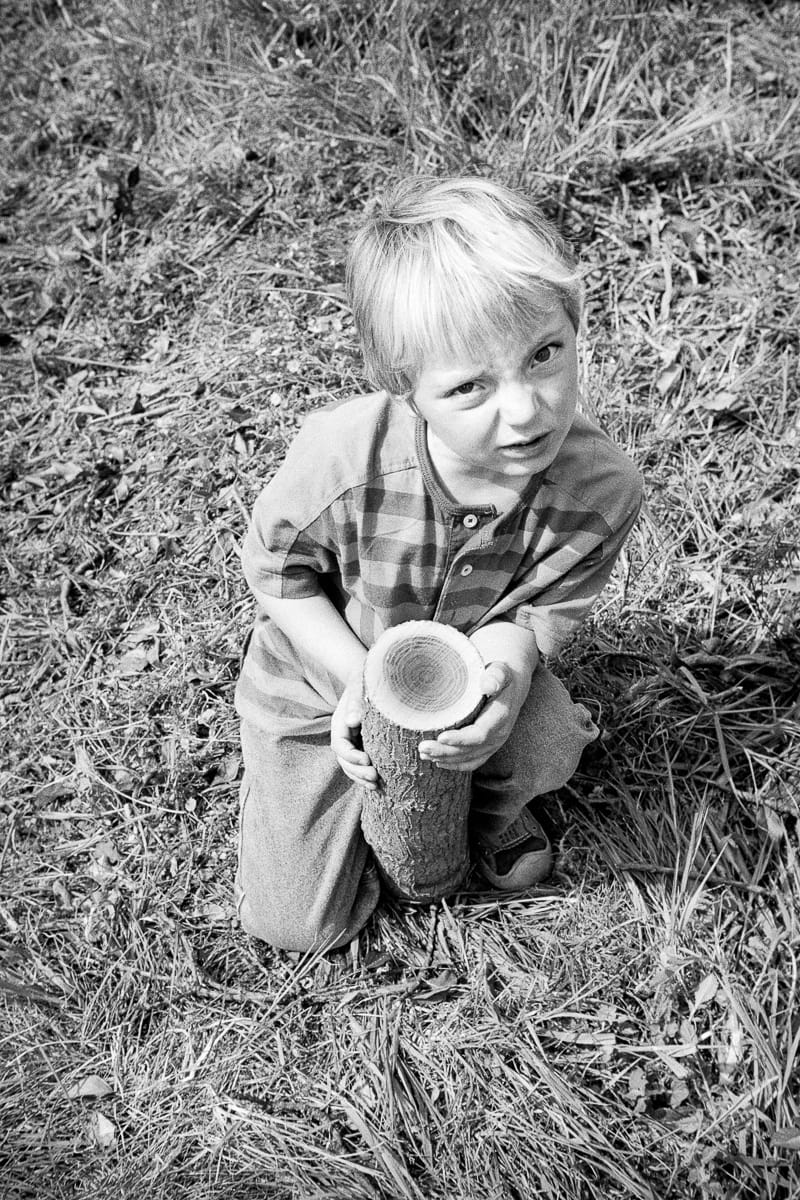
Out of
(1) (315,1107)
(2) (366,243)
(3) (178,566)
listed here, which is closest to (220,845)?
(1) (315,1107)

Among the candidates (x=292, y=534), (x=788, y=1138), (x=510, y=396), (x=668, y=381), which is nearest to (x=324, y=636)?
(x=292, y=534)

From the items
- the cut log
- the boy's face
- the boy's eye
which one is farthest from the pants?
the boy's eye

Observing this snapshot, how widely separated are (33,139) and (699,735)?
147 inches

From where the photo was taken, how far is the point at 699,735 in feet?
9.45

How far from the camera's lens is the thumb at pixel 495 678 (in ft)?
6.21

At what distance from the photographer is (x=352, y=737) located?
84.1 inches

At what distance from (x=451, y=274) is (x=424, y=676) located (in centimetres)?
69

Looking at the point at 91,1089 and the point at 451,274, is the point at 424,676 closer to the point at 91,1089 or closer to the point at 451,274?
the point at 451,274

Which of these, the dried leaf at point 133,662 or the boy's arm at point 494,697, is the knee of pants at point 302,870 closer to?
the boy's arm at point 494,697

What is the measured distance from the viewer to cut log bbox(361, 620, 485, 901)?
1806mm

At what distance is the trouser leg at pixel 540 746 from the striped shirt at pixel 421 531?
0.65ft

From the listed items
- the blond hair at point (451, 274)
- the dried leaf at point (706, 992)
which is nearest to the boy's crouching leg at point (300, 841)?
the dried leaf at point (706, 992)

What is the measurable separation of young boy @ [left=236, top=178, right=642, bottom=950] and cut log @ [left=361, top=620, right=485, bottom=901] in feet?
0.22

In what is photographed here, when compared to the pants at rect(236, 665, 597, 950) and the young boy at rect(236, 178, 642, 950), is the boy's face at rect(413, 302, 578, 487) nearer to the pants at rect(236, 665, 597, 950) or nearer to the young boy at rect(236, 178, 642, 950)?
the young boy at rect(236, 178, 642, 950)
